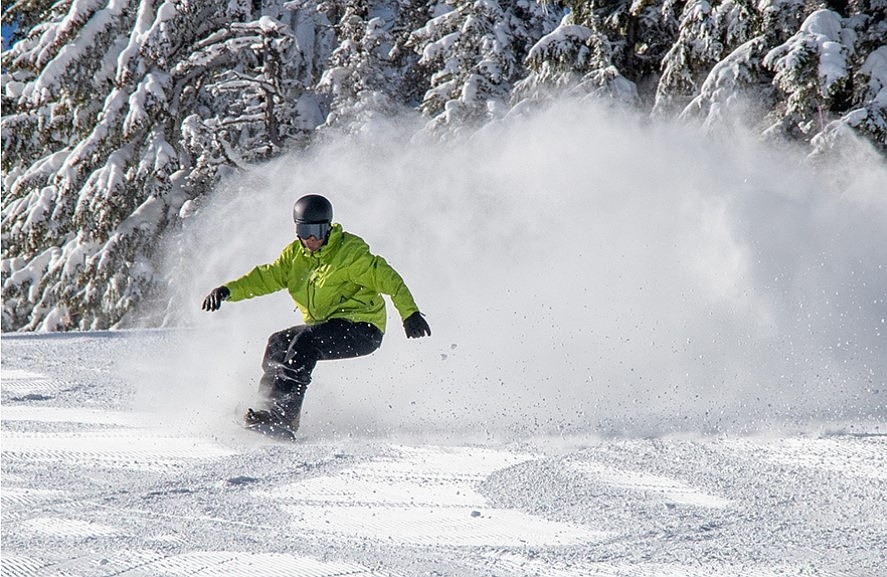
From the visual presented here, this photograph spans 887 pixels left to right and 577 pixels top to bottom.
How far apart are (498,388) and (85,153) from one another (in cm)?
1682

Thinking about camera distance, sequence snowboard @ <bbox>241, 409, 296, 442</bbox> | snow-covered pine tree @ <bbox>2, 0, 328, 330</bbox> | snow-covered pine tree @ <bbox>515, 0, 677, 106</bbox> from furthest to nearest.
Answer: snow-covered pine tree @ <bbox>2, 0, 328, 330</bbox> → snow-covered pine tree @ <bbox>515, 0, 677, 106</bbox> → snowboard @ <bbox>241, 409, 296, 442</bbox>

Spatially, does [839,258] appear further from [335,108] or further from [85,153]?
[85,153]

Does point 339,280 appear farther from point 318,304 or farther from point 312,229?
point 312,229

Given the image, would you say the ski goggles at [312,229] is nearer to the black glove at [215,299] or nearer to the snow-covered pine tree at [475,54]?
the black glove at [215,299]

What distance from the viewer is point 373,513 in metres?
3.87

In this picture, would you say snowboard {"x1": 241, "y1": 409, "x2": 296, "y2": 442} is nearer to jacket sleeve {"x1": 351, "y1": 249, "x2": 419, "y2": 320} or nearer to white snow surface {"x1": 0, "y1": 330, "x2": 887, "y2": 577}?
white snow surface {"x1": 0, "y1": 330, "x2": 887, "y2": 577}

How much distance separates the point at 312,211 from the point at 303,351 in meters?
0.87

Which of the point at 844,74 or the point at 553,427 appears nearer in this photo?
the point at 553,427

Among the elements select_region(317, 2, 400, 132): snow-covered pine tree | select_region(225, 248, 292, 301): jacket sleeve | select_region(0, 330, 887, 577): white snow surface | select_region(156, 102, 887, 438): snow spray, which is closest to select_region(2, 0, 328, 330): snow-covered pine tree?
select_region(317, 2, 400, 132): snow-covered pine tree

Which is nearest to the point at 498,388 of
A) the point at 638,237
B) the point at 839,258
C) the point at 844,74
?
the point at 638,237

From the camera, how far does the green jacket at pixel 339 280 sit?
5.68m

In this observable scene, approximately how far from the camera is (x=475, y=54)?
18.9m

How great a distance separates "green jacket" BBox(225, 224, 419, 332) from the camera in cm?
568

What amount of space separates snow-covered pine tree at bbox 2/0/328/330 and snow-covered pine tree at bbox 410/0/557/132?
12.3ft
